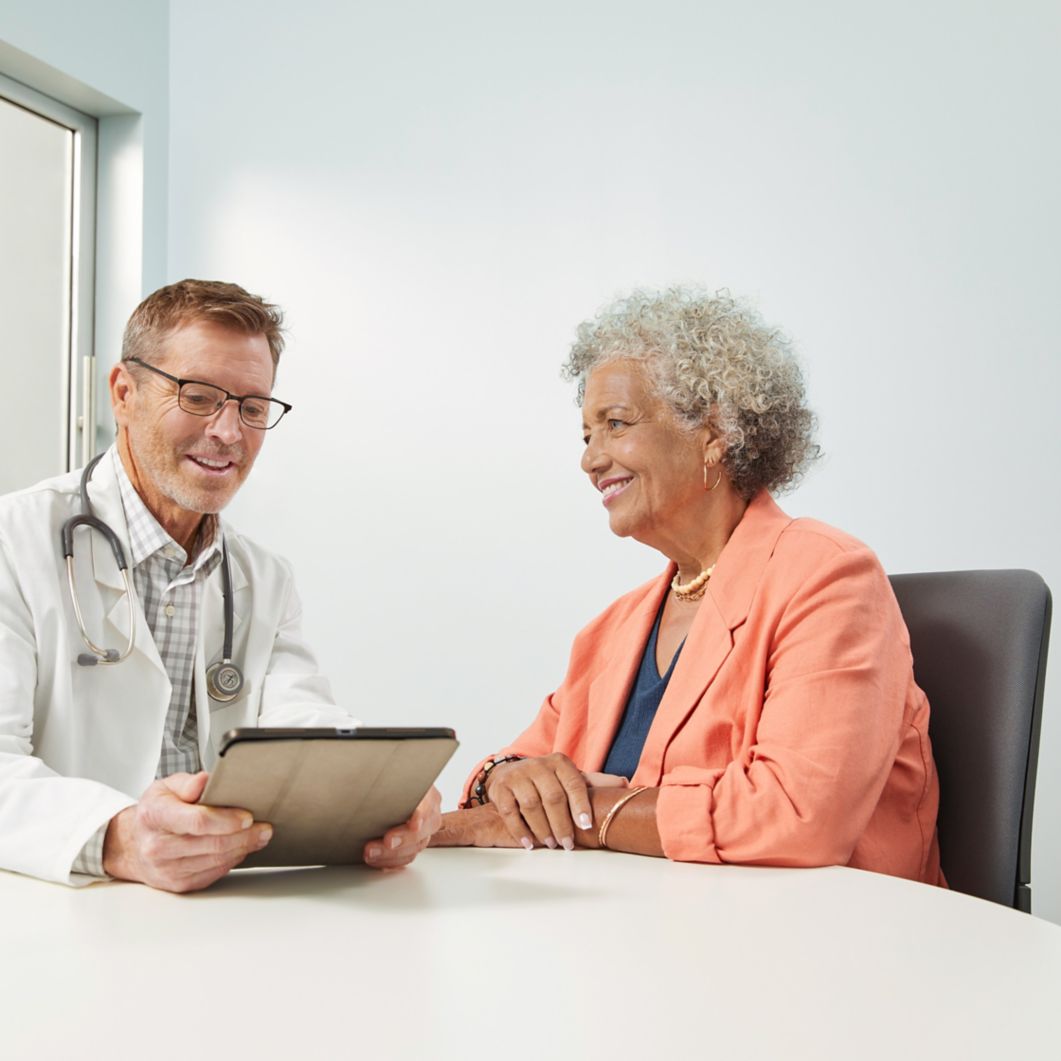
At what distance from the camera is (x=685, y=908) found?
1115 mm

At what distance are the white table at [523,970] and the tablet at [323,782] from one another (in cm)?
5

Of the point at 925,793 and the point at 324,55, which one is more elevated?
the point at 324,55

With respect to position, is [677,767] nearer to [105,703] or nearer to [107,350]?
[105,703]

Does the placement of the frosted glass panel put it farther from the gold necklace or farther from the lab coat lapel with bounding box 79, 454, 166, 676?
the gold necklace

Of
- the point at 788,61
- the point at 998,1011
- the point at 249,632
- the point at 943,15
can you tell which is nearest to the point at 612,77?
the point at 788,61

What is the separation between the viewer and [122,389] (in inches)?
76.0

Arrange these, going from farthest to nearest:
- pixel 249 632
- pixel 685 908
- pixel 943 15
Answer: pixel 943 15, pixel 249 632, pixel 685 908

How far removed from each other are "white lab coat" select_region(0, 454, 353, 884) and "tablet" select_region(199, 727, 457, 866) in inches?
14.7

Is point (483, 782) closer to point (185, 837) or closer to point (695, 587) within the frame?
point (695, 587)

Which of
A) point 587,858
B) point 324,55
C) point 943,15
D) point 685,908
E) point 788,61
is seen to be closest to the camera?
point 685,908

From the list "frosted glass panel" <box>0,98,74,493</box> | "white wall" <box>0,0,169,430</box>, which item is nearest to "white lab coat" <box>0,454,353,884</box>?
"frosted glass panel" <box>0,98,74,493</box>

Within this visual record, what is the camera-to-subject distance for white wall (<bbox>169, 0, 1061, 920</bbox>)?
256cm

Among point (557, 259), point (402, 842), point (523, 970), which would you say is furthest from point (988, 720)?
point (557, 259)

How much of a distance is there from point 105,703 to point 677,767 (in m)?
0.80
